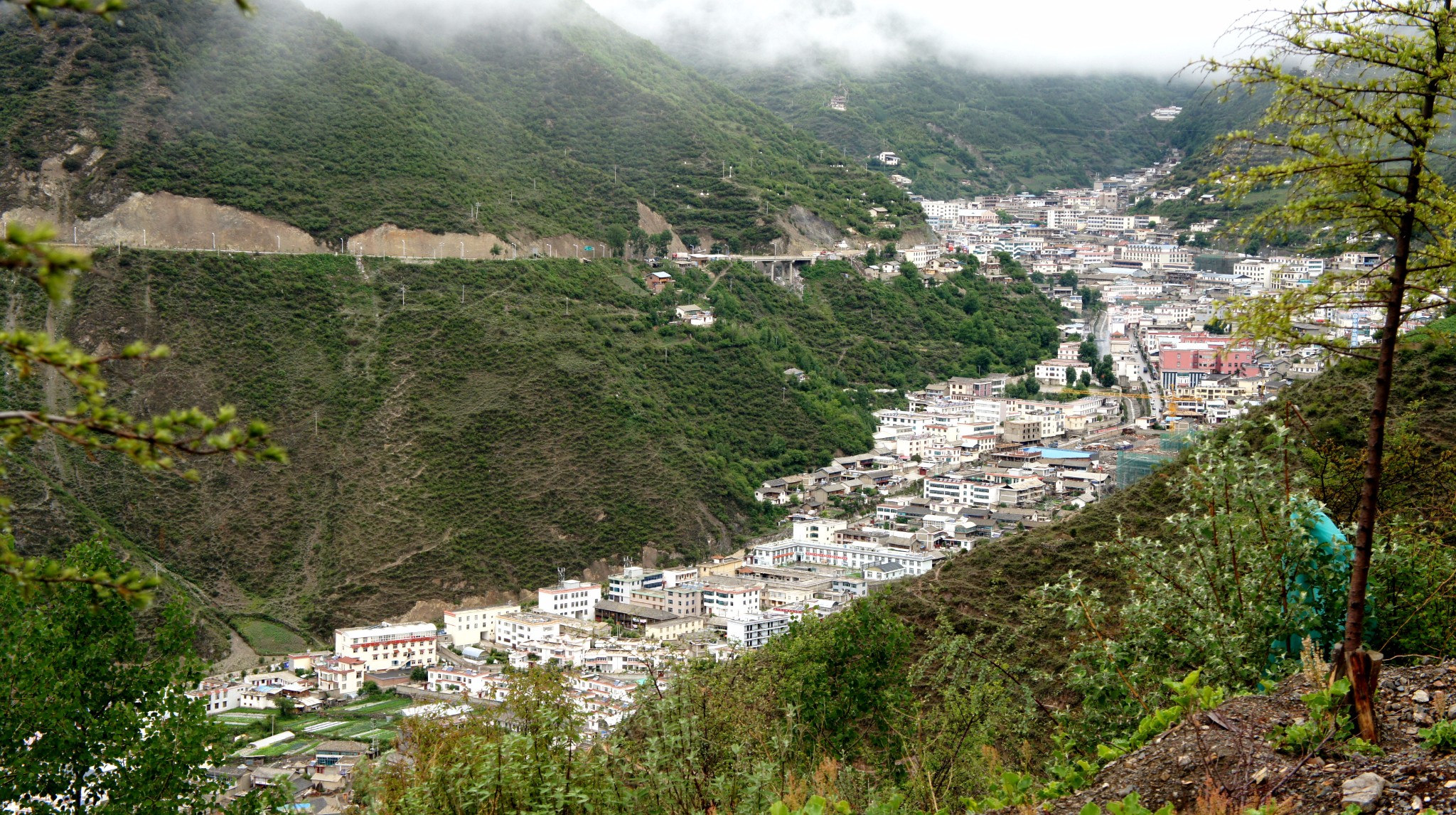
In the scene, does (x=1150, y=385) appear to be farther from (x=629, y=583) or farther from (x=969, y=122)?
(x=969, y=122)

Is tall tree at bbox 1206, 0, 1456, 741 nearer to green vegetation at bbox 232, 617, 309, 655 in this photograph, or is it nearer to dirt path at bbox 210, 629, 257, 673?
dirt path at bbox 210, 629, 257, 673

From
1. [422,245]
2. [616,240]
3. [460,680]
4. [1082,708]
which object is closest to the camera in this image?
[1082,708]

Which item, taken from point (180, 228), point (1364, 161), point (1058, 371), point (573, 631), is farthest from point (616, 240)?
point (1364, 161)

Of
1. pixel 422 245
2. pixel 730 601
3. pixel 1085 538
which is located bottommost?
pixel 730 601

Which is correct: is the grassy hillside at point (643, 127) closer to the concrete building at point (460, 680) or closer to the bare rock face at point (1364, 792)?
the concrete building at point (460, 680)

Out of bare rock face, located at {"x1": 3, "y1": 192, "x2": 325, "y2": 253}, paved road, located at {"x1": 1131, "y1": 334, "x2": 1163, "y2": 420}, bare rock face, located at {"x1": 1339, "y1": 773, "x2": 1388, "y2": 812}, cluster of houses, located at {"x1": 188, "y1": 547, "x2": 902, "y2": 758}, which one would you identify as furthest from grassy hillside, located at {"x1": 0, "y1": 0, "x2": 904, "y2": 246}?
bare rock face, located at {"x1": 1339, "y1": 773, "x2": 1388, "y2": 812}

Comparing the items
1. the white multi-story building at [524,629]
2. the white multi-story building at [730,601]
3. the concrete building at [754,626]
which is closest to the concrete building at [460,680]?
the white multi-story building at [524,629]

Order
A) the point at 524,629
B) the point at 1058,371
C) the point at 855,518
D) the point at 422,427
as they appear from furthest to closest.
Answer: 1. the point at 1058,371
2. the point at 855,518
3. the point at 422,427
4. the point at 524,629
